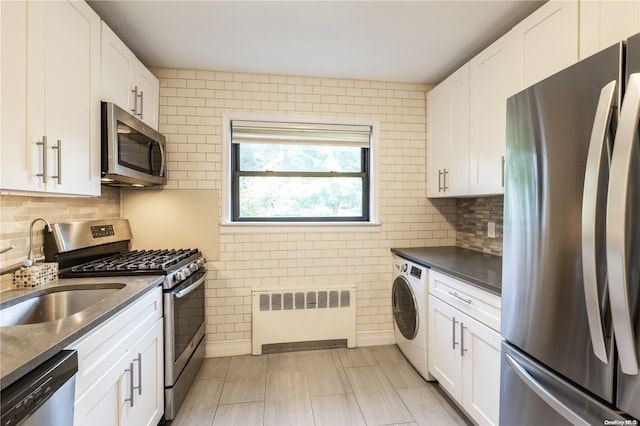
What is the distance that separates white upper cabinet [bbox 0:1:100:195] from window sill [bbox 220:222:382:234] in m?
1.16

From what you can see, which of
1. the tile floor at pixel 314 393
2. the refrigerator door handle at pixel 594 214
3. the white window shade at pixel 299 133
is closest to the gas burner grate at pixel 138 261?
the tile floor at pixel 314 393

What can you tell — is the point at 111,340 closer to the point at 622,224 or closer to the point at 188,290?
the point at 188,290

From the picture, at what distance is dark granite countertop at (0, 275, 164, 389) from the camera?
790 millimetres

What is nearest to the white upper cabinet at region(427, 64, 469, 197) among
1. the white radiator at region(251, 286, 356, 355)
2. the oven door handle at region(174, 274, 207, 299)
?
the white radiator at region(251, 286, 356, 355)

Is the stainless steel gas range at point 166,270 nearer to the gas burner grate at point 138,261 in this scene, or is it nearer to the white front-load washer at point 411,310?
the gas burner grate at point 138,261

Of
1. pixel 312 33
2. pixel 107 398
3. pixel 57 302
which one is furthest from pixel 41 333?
pixel 312 33

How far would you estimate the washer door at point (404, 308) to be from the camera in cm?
239

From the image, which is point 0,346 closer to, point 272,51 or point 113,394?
point 113,394

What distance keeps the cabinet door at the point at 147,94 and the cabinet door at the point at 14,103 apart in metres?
1.03

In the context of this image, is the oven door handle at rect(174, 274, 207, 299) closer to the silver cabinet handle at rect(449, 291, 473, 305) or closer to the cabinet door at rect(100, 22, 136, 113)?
the cabinet door at rect(100, 22, 136, 113)

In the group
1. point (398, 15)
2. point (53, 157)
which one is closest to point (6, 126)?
point (53, 157)

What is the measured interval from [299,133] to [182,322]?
1.88 m

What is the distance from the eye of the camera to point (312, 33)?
2.06m

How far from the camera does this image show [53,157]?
132 centimetres
